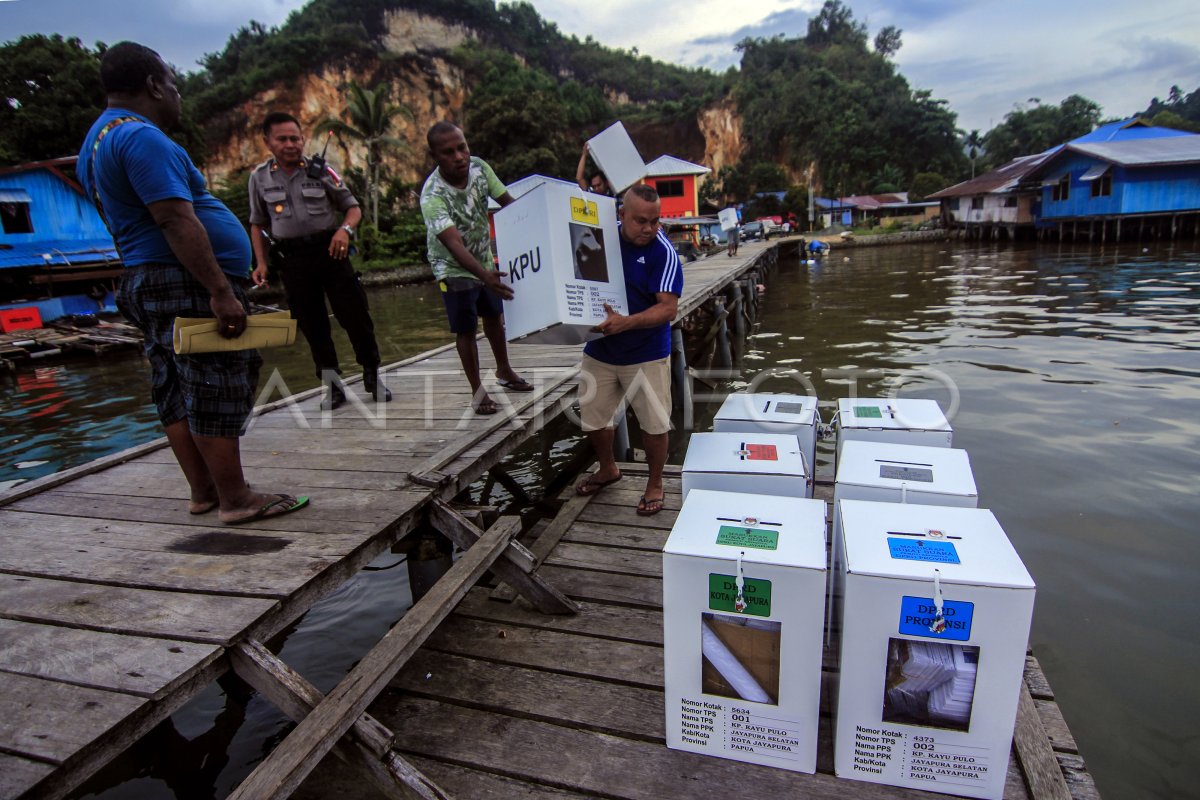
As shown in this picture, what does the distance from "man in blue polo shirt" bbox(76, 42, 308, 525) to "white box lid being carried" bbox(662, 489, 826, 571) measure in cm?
205

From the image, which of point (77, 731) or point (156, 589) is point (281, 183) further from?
point (77, 731)

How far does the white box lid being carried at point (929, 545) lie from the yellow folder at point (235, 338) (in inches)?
95.0

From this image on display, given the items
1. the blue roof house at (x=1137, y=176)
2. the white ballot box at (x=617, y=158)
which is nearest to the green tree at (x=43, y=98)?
the white ballot box at (x=617, y=158)

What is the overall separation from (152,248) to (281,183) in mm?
1701

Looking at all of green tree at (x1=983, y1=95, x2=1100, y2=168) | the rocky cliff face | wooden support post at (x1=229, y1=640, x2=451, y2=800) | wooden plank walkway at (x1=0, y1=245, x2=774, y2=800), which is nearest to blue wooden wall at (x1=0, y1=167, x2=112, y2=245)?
the rocky cliff face

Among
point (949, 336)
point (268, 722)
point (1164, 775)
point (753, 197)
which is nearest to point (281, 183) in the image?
point (268, 722)

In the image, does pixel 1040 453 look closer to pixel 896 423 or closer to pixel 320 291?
pixel 896 423

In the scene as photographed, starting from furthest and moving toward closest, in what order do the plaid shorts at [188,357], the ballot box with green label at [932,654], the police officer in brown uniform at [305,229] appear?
the police officer in brown uniform at [305,229] → the plaid shorts at [188,357] → the ballot box with green label at [932,654]

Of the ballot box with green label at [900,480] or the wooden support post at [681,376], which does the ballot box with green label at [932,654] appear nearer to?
the ballot box with green label at [900,480]

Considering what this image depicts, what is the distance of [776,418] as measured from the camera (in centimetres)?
350

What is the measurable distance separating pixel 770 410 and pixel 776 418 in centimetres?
12

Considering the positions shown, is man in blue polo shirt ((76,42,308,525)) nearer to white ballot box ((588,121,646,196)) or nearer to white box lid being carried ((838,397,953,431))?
white ballot box ((588,121,646,196))

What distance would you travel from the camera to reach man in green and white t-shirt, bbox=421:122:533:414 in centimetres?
401

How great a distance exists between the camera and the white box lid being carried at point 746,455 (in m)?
2.82
